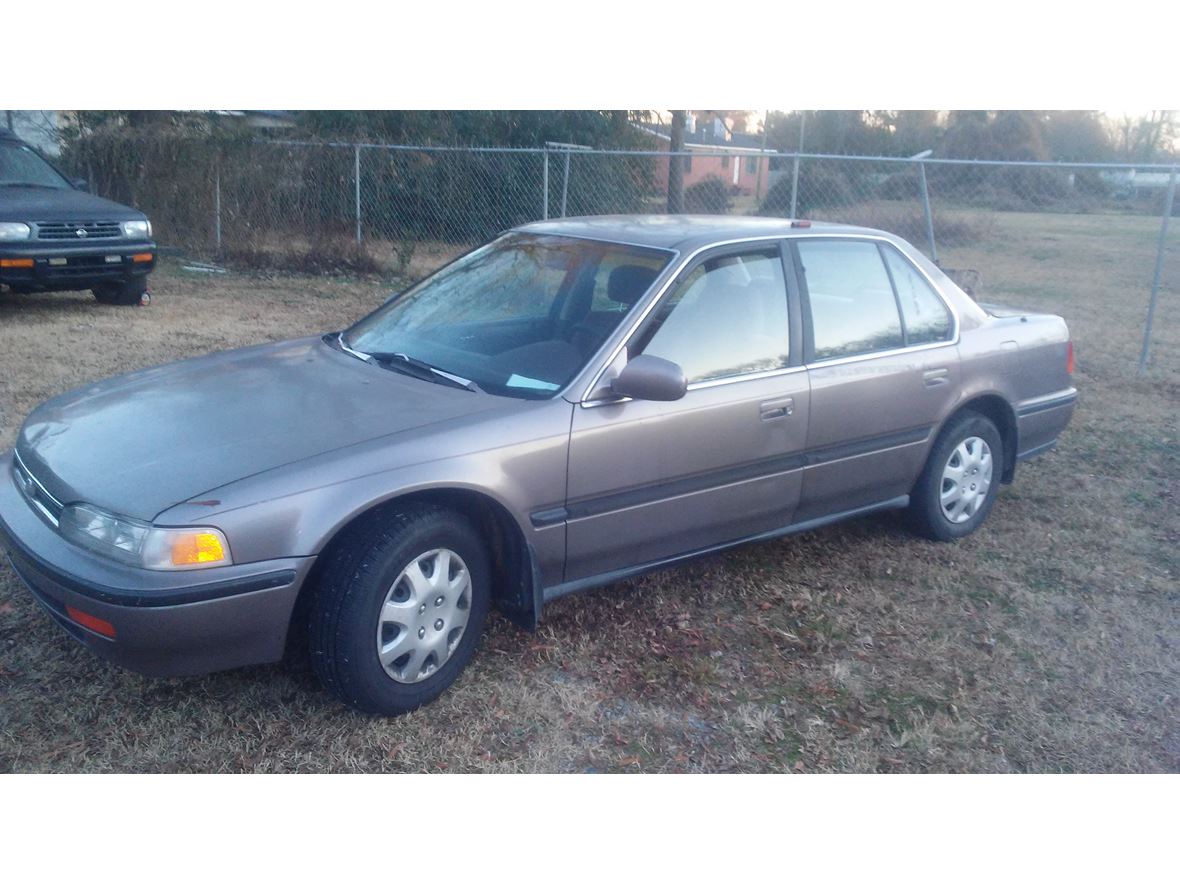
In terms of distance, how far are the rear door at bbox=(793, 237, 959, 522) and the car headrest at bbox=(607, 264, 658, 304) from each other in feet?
2.58

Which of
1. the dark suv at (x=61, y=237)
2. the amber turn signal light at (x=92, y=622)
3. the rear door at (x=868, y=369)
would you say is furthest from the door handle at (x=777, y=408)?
the dark suv at (x=61, y=237)

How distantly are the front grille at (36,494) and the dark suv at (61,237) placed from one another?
682 cm

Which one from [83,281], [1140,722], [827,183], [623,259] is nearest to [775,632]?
[1140,722]

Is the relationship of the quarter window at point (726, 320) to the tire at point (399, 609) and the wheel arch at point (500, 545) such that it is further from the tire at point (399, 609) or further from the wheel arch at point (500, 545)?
the tire at point (399, 609)

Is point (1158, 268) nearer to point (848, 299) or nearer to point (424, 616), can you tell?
point (848, 299)

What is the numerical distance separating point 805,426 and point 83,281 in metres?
8.48

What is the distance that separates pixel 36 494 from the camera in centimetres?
339

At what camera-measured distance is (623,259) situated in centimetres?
420

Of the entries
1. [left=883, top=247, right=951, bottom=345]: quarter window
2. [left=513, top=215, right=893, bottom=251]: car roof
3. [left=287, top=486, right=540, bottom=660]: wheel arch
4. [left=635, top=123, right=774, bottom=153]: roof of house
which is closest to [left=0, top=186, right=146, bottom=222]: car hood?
[left=513, top=215, right=893, bottom=251]: car roof

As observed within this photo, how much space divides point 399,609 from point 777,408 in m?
1.77

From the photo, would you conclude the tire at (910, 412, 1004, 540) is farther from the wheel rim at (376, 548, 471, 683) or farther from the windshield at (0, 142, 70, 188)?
the windshield at (0, 142, 70, 188)

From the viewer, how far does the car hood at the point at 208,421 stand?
3125 mm

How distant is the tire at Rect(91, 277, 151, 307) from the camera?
35.3 feet

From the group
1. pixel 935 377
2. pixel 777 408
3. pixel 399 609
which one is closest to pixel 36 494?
pixel 399 609
